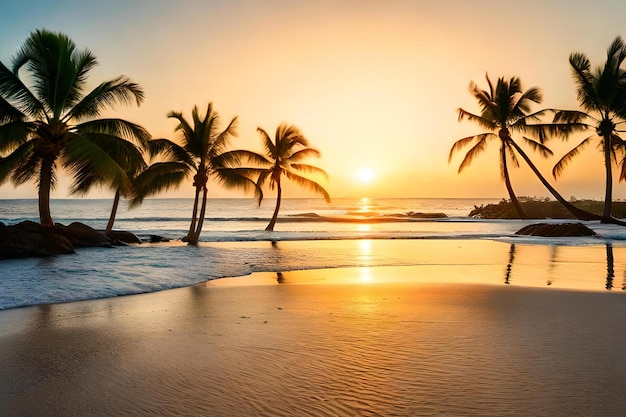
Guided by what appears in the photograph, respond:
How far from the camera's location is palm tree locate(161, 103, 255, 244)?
80.1ft

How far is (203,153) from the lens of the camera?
24500 millimetres

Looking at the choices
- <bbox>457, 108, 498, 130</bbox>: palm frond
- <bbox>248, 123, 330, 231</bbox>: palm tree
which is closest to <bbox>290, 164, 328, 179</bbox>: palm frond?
<bbox>248, 123, 330, 231</bbox>: palm tree

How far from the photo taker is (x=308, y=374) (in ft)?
13.5

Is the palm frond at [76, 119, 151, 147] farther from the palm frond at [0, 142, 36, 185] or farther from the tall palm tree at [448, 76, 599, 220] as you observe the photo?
the tall palm tree at [448, 76, 599, 220]

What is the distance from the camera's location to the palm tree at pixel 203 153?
24.4 meters

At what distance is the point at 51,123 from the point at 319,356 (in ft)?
58.6

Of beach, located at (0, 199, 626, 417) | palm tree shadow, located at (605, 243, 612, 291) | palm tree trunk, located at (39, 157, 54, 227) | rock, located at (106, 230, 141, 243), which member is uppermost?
palm tree trunk, located at (39, 157, 54, 227)

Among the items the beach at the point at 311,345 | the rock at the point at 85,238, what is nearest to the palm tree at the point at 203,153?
the rock at the point at 85,238

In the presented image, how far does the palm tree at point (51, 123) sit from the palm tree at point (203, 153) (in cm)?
490

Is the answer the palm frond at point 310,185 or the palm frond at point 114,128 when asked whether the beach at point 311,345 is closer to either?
the palm frond at point 114,128

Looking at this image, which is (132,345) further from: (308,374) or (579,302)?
(579,302)

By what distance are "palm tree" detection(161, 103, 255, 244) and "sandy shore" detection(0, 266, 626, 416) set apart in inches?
675

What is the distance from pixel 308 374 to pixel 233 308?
11.2 ft

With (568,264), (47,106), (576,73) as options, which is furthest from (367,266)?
(576,73)
